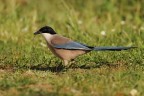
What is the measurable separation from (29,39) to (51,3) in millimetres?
3653

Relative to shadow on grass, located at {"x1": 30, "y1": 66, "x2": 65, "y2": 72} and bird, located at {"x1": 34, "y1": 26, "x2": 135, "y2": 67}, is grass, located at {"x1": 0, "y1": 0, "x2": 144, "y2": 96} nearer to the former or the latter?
shadow on grass, located at {"x1": 30, "y1": 66, "x2": 65, "y2": 72}

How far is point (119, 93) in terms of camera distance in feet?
20.0

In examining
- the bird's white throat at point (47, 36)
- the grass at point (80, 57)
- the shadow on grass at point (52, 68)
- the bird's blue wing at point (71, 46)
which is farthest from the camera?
the shadow on grass at point (52, 68)

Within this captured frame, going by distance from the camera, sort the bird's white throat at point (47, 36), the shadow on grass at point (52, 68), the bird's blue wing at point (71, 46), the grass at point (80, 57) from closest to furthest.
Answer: the grass at point (80, 57) < the bird's blue wing at point (71, 46) < the bird's white throat at point (47, 36) < the shadow on grass at point (52, 68)

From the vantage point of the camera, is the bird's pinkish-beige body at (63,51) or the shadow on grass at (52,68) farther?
the shadow on grass at (52,68)

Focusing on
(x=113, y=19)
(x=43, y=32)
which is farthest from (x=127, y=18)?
(x=43, y=32)

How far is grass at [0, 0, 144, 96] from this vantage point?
250 inches

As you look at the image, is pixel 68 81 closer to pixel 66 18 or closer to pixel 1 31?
pixel 1 31


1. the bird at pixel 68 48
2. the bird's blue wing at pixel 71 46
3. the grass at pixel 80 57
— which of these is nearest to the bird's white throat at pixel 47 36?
the bird at pixel 68 48

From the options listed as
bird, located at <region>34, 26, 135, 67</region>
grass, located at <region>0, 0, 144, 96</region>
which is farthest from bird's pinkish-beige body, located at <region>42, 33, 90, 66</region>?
grass, located at <region>0, 0, 144, 96</region>

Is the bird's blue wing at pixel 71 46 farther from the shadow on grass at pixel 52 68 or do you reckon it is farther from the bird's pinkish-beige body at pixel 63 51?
the shadow on grass at pixel 52 68

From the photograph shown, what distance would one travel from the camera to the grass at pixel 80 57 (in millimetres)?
6344

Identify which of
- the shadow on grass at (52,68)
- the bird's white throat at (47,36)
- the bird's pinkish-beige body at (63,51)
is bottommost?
the shadow on grass at (52,68)

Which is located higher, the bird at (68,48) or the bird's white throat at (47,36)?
the bird's white throat at (47,36)
